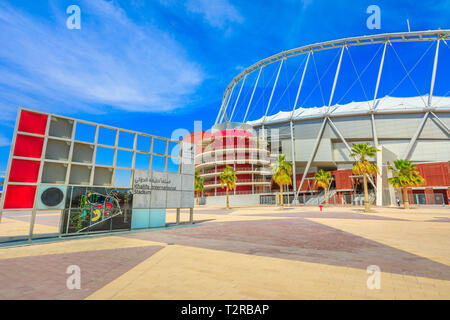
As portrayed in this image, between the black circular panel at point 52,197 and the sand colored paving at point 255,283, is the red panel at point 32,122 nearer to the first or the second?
the black circular panel at point 52,197

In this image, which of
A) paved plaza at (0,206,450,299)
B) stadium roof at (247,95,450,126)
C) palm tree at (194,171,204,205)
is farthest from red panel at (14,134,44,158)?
stadium roof at (247,95,450,126)

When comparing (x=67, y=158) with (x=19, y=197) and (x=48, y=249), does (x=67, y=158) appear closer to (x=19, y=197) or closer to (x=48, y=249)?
(x=19, y=197)

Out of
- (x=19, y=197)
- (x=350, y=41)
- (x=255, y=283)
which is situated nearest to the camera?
(x=255, y=283)

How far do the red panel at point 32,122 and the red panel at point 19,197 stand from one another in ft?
9.73

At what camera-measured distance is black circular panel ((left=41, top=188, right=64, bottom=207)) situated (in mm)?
11541

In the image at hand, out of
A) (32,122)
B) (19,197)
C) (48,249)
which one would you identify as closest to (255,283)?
(48,249)

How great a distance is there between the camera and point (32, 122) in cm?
1171

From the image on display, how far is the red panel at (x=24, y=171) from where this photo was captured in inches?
425

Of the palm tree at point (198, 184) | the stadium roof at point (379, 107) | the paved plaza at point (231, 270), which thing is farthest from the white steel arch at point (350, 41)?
the paved plaza at point (231, 270)

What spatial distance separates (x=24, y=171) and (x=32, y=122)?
262cm
